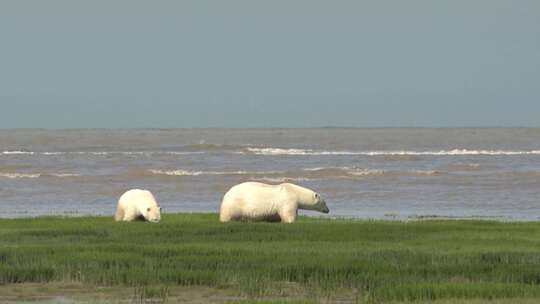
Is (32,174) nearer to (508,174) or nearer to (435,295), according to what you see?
(508,174)

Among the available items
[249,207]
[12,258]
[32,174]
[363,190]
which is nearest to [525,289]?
[12,258]

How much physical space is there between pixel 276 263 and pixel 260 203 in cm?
688

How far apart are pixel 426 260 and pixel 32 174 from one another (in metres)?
39.0

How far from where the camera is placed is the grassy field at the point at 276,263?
1252 cm

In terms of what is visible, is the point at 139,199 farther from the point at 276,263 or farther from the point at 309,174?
the point at 309,174

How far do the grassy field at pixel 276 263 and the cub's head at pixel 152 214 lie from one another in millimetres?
1328

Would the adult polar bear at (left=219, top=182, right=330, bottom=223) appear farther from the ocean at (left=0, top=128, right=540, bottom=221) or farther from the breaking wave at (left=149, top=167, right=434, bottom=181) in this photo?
the breaking wave at (left=149, top=167, right=434, bottom=181)

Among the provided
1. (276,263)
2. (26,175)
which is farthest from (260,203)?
(26,175)

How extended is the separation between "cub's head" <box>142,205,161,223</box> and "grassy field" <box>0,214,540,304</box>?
133 centimetres

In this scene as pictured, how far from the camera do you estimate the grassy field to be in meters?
12.5

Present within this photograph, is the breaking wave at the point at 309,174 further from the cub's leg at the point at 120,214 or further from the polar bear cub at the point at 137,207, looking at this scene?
the polar bear cub at the point at 137,207

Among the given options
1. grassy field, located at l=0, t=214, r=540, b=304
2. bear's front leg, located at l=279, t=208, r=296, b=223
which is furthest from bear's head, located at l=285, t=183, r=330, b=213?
grassy field, located at l=0, t=214, r=540, b=304

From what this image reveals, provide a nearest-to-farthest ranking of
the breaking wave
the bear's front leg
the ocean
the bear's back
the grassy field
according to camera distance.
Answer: the grassy field → the bear's front leg → the bear's back → the ocean → the breaking wave

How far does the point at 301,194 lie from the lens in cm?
2250
